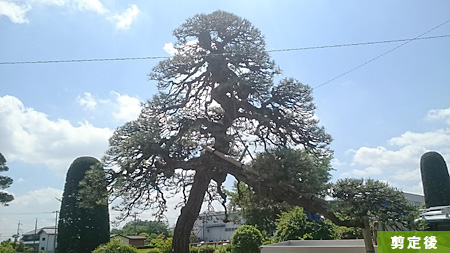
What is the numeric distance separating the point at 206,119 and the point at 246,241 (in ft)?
15.2

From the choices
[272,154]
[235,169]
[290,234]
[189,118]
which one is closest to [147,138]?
[189,118]

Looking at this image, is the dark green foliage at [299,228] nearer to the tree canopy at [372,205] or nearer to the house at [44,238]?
the tree canopy at [372,205]

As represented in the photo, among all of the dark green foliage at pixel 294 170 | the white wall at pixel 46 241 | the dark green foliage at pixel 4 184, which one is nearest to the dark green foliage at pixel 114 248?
the dark green foliage at pixel 294 170

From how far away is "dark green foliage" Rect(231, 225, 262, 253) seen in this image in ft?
33.0

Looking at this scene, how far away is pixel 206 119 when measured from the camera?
7.25 meters

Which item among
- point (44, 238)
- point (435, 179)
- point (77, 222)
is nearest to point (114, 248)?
point (77, 222)

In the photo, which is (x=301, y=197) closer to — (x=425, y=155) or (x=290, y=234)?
(x=290, y=234)

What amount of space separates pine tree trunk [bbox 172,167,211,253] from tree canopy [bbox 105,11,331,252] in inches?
0.8

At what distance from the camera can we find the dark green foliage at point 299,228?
1102 centimetres

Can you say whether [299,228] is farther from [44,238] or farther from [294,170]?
[44,238]

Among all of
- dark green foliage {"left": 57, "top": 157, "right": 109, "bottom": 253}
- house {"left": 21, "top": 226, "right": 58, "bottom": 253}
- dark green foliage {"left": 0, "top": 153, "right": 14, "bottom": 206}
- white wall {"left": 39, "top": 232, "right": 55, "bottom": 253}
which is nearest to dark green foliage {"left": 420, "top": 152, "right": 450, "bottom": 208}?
dark green foliage {"left": 57, "top": 157, "right": 109, "bottom": 253}

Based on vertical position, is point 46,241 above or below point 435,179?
below

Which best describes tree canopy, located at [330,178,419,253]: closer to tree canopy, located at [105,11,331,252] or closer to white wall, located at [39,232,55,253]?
tree canopy, located at [105,11,331,252]

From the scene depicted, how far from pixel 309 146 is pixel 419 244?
102 inches
